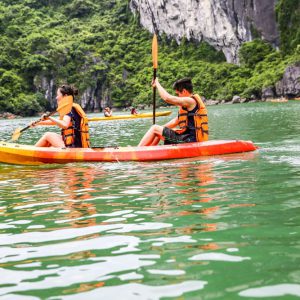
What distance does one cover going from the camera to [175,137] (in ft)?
28.3

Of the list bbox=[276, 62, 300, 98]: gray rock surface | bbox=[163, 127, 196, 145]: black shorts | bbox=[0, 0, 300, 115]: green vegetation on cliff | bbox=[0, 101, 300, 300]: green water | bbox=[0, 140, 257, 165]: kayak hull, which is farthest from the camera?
bbox=[0, 0, 300, 115]: green vegetation on cliff

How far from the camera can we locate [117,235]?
143 inches

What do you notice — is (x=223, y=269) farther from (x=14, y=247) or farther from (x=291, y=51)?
(x=291, y=51)

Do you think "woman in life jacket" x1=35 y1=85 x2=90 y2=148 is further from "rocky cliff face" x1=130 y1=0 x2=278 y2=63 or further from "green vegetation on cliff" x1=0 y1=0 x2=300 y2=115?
"rocky cliff face" x1=130 y1=0 x2=278 y2=63

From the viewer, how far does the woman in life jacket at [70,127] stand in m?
8.24

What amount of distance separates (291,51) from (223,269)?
262 feet

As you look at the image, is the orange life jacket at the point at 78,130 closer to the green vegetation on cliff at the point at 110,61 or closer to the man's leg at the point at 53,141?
the man's leg at the point at 53,141

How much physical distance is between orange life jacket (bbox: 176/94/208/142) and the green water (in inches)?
72.9

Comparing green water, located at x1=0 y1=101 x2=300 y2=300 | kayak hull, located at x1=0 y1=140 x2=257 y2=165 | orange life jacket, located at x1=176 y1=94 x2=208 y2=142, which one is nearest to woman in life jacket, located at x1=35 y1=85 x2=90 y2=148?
kayak hull, located at x1=0 y1=140 x2=257 y2=165

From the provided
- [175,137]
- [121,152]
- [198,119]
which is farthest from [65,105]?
[198,119]

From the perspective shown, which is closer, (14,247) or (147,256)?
(147,256)

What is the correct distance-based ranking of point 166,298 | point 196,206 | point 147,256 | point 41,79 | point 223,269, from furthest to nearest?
point 41,79 → point 196,206 → point 147,256 → point 223,269 → point 166,298

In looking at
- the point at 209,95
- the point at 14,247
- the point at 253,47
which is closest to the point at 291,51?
the point at 253,47

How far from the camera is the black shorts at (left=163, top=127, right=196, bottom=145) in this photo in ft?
28.0
